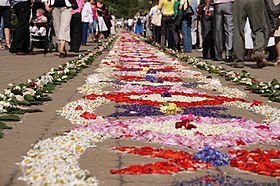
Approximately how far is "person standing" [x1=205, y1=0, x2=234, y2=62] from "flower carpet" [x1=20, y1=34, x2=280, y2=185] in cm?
608

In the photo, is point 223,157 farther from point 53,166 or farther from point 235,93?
point 235,93

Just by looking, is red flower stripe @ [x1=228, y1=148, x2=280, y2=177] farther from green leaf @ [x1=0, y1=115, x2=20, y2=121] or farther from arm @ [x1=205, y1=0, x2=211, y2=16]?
arm @ [x1=205, y1=0, x2=211, y2=16]

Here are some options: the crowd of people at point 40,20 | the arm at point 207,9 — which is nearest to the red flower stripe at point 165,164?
the crowd of people at point 40,20

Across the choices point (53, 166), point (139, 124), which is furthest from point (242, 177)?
point (139, 124)

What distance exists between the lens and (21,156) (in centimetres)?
411

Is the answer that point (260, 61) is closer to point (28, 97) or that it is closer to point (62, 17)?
point (62, 17)

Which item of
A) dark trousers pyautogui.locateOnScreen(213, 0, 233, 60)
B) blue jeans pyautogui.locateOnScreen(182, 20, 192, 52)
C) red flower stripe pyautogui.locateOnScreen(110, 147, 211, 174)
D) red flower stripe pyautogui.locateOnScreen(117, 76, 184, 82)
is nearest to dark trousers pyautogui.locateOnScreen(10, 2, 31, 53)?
dark trousers pyautogui.locateOnScreen(213, 0, 233, 60)

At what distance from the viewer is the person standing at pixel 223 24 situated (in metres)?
14.1

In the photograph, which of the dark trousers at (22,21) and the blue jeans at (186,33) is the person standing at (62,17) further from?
the blue jeans at (186,33)

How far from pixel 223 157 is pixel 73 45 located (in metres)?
15.1

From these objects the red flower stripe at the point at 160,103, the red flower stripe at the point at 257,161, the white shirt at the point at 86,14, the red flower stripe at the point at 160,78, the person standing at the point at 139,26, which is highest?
the white shirt at the point at 86,14

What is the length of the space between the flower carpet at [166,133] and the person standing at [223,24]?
239 inches

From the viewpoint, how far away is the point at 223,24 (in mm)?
14547

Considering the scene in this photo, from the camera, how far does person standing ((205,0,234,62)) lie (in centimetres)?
1413
